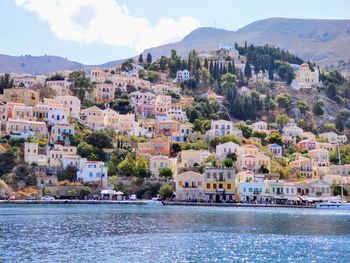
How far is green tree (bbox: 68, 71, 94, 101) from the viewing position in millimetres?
111250

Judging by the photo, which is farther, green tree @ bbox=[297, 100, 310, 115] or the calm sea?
green tree @ bbox=[297, 100, 310, 115]

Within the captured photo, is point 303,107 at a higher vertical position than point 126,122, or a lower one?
higher

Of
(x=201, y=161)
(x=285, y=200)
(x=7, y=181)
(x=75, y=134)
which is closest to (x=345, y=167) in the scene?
(x=285, y=200)

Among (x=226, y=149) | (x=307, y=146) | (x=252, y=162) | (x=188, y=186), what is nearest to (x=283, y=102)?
(x=307, y=146)

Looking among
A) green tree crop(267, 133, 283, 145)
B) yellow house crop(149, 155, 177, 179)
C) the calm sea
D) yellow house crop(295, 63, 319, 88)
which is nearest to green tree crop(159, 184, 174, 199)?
yellow house crop(149, 155, 177, 179)

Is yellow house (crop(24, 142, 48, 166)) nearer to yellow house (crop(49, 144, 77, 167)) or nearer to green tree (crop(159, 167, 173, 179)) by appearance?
yellow house (crop(49, 144, 77, 167))

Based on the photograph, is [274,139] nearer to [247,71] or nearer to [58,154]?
[58,154]

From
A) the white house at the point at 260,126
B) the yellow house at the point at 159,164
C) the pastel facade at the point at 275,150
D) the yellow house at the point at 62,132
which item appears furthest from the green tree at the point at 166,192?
the white house at the point at 260,126

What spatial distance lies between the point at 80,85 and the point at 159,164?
30.9m

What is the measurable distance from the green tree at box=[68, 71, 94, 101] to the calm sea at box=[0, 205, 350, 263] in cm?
5649

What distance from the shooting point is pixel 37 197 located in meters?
78.8

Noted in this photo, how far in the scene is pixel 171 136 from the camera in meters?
98.5

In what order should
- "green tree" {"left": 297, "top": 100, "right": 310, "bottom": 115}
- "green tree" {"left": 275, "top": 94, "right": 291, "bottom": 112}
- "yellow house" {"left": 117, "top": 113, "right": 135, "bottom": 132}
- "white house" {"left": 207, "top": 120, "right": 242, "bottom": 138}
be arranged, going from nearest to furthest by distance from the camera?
"yellow house" {"left": 117, "top": 113, "right": 135, "bottom": 132} → "white house" {"left": 207, "top": 120, "right": 242, "bottom": 138} → "green tree" {"left": 275, "top": 94, "right": 291, "bottom": 112} → "green tree" {"left": 297, "top": 100, "right": 310, "bottom": 115}

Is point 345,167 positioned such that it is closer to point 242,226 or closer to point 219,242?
point 242,226
